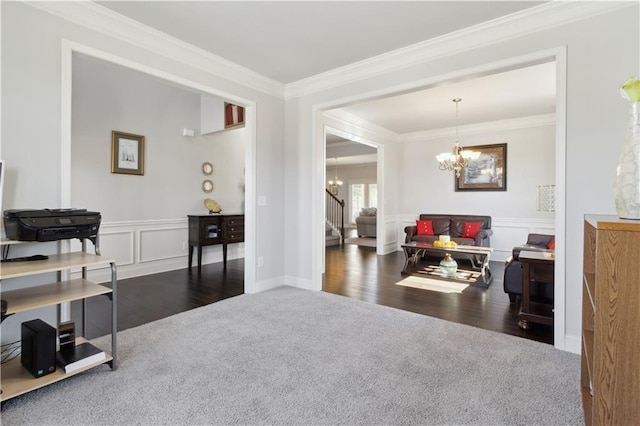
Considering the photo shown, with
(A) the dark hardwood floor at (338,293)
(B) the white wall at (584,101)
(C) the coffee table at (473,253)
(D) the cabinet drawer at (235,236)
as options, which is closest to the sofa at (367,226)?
(C) the coffee table at (473,253)

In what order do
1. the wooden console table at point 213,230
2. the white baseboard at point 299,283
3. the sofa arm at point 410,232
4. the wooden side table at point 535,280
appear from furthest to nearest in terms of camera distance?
the sofa arm at point 410,232 < the wooden console table at point 213,230 < the white baseboard at point 299,283 < the wooden side table at point 535,280

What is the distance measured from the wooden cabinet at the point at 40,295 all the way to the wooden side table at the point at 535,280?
3198 mm

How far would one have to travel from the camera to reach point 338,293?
13.1 ft

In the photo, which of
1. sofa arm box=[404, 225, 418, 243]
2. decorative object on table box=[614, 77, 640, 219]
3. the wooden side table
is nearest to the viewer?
decorative object on table box=[614, 77, 640, 219]

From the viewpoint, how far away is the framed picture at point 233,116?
5055 mm

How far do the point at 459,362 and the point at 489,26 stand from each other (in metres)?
2.65

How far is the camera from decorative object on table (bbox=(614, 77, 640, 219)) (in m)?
1.27

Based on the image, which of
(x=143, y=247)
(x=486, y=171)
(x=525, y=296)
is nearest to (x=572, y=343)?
(x=525, y=296)

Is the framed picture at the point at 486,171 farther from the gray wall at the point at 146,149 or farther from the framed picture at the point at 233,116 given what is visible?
the gray wall at the point at 146,149

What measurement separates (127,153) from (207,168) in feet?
4.28

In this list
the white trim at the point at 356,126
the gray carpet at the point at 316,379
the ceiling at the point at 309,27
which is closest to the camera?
the gray carpet at the point at 316,379

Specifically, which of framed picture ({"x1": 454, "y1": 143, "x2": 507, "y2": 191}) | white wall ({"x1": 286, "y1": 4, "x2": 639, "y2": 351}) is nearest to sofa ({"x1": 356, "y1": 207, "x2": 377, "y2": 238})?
framed picture ({"x1": 454, "y1": 143, "x2": 507, "y2": 191})

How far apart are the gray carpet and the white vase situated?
43.9 inches

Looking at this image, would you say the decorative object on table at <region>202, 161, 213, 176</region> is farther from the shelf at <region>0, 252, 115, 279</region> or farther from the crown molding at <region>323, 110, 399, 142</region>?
the shelf at <region>0, 252, 115, 279</region>
